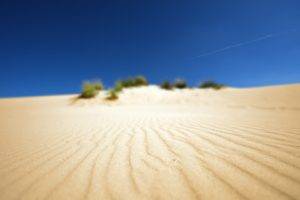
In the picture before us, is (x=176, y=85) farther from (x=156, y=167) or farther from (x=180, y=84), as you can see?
(x=156, y=167)

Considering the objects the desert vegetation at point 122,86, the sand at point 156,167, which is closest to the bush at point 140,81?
the desert vegetation at point 122,86

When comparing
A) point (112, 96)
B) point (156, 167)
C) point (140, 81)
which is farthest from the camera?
point (140, 81)

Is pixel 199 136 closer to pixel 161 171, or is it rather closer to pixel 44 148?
pixel 161 171

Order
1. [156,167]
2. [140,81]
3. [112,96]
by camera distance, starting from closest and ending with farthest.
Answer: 1. [156,167]
2. [112,96]
3. [140,81]

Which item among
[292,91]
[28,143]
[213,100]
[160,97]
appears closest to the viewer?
[28,143]

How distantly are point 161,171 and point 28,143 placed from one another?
2316 mm

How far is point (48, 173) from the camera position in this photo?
5.00 ft

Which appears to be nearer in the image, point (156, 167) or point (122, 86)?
point (156, 167)

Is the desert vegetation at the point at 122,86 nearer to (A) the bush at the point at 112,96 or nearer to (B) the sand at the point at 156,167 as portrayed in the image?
(A) the bush at the point at 112,96

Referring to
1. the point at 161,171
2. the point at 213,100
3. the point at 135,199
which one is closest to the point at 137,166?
the point at 161,171

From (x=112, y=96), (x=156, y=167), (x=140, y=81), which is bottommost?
(x=156, y=167)

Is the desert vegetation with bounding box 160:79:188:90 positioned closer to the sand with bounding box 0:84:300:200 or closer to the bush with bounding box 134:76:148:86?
the bush with bounding box 134:76:148:86

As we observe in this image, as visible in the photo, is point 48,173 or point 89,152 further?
point 89,152

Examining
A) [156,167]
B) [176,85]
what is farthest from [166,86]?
[156,167]
